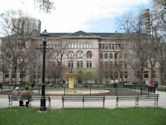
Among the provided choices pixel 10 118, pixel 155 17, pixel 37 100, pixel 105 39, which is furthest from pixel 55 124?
pixel 105 39

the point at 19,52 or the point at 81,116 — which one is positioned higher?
the point at 19,52

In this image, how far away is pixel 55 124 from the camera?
14.2 metres

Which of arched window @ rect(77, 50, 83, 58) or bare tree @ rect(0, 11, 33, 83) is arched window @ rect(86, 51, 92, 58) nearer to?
arched window @ rect(77, 50, 83, 58)

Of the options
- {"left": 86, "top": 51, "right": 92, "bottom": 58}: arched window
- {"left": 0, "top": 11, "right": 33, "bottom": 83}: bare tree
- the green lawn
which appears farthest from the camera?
{"left": 86, "top": 51, "right": 92, "bottom": 58}: arched window

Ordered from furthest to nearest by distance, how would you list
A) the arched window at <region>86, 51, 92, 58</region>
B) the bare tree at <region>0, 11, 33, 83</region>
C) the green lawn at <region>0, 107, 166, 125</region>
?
the arched window at <region>86, 51, 92, 58</region> < the bare tree at <region>0, 11, 33, 83</region> < the green lawn at <region>0, 107, 166, 125</region>

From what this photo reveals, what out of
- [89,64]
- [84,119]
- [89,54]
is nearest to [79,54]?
[89,54]

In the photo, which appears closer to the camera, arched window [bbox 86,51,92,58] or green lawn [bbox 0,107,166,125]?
green lawn [bbox 0,107,166,125]

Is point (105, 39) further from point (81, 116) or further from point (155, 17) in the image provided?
point (81, 116)

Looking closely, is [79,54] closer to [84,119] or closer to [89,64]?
[89,64]

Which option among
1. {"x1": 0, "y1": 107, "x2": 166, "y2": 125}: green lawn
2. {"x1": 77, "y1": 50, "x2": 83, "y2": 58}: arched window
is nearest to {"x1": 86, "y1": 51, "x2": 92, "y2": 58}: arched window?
{"x1": 77, "y1": 50, "x2": 83, "y2": 58}: arched window

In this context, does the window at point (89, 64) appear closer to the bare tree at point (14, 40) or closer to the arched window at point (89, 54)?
the arched window at point (89, 54)

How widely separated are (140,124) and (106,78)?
94476 mm

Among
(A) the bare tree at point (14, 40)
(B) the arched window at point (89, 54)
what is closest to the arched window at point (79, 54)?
(B) the arched window at point (89, 54)

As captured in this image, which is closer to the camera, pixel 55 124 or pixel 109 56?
pixel 55 124
